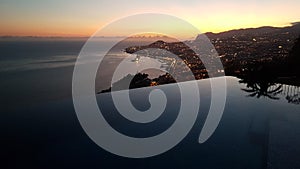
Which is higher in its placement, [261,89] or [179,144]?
[261,89]

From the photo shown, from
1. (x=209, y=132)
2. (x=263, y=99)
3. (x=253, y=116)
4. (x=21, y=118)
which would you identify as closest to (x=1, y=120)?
(x=21, y=118)

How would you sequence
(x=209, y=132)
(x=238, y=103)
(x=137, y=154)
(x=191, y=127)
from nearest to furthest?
(x=137, y=154) → (x=209, y=132) → (x=191, y=127) → (x=238, y=103)

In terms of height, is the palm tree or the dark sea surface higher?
the palm tree

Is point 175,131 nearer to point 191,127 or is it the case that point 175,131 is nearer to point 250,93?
point 191,127

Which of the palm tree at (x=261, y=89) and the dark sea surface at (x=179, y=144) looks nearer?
the dark sea surface at (x=179, y=144)

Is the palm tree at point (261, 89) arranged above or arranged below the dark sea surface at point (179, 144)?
above

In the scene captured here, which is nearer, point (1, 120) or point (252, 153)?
point (252, 153)

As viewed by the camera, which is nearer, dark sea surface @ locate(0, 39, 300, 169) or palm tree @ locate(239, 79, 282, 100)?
dark sea surface @ locate(0, 39, 300, 169)

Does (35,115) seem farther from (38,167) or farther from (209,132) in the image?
(209,132)

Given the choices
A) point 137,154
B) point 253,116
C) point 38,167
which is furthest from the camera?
point 253,116

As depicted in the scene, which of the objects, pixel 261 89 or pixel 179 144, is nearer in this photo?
pixel 179 144
